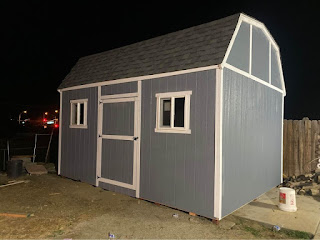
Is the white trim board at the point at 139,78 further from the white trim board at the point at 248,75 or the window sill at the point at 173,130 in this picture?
the window sill at the point at 173,130

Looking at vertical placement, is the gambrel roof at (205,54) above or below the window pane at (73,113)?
above

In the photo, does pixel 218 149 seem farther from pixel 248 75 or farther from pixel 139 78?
pixel 139 78

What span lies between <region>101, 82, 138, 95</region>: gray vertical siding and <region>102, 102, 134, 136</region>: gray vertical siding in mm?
308

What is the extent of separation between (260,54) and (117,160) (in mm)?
4345

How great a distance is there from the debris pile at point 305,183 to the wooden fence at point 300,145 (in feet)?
0.65

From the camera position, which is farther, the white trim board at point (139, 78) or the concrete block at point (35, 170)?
the concrete block at point (35, 170)

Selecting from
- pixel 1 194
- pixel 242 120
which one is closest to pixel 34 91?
pixel 1 194

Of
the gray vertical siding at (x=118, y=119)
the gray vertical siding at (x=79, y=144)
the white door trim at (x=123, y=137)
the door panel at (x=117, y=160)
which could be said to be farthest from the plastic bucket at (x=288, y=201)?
the gray vertical siding at (x=79, y=144)

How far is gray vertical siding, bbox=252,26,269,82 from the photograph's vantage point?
18.9ft

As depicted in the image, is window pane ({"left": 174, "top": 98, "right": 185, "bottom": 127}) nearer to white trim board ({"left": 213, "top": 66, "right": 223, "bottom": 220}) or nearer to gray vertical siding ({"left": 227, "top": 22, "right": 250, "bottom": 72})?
white trim board ({"left": 213, "top": 66, "right": 223, "bottom": 220})

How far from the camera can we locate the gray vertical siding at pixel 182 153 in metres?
4.72

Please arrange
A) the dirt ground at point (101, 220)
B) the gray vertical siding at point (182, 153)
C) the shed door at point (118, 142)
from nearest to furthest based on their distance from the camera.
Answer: the dirt ground at point (101, 220) → the gray vertical siding at point (182, 153) → the shed door at point (118, 142)

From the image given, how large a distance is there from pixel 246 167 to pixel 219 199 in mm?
1357

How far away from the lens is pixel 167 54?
19.0 ft
